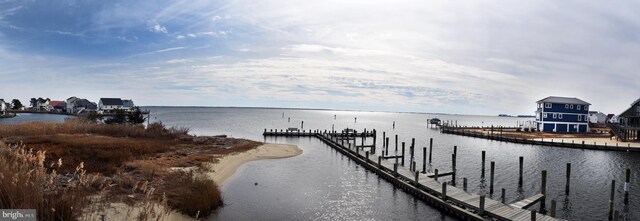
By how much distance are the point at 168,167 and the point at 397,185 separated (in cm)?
1877

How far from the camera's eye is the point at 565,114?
88.1 meters

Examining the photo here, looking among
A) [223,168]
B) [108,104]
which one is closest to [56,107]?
[108,104]

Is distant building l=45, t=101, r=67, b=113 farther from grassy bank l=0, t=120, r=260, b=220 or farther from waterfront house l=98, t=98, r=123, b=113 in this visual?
grassy bank l=0, t=120, r=260, b=220

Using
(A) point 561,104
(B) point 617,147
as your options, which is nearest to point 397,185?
(B) point 617,147

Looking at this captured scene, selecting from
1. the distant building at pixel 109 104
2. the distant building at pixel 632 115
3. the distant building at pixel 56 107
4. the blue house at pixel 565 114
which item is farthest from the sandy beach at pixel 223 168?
the distant building at pixel 56 107

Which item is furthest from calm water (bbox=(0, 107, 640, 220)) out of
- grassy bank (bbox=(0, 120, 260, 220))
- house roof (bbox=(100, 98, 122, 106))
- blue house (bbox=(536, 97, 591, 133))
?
house roof (bbox=(100, 98, 122, 106))

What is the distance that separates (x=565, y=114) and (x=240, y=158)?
83.2 m

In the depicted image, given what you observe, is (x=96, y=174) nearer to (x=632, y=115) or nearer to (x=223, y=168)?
(x=223, y=168)

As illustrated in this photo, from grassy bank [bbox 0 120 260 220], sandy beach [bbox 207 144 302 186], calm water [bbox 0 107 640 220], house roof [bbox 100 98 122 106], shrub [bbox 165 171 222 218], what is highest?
house roof [bbox 100 98 122 106]

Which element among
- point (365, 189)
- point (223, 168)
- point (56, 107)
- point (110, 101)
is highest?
point (110, 101)

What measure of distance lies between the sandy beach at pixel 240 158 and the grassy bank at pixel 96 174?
1198 mm

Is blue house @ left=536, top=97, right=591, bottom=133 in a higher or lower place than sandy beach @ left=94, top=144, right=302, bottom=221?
higher

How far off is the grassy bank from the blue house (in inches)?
3027

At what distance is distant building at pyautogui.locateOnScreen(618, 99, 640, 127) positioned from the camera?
67.9m
